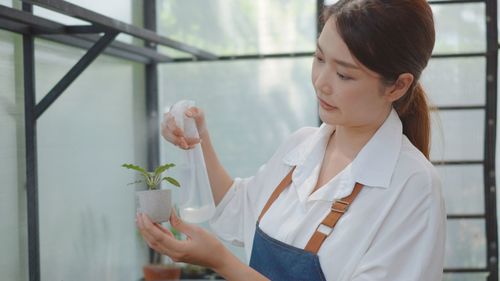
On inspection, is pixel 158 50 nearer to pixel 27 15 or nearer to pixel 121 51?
pixel 121 51

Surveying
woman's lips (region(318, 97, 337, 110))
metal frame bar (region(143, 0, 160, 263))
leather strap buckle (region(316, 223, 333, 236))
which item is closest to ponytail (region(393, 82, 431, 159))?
woman's lips (region(318, 97, 337, 110))

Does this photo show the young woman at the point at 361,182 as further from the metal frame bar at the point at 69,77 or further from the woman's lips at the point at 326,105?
the metal frame bar at the point at 69,77

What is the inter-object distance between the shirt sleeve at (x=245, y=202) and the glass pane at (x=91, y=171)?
1.03 meters

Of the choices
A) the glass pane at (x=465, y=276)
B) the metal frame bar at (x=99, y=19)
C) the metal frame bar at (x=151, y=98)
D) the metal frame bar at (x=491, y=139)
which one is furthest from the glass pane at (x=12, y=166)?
the metal frame bar at (x=491, y=139)

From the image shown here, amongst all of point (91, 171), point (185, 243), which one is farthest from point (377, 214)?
point (91, 171)

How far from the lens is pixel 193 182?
2.05m

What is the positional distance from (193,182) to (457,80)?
255 centimetres

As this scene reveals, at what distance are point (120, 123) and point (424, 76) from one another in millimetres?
1675

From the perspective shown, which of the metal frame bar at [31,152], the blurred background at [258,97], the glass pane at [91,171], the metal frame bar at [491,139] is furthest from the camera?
the metal frame bar at [491,139]

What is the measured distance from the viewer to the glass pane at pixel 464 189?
4223 mm

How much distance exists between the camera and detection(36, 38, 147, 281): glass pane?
310cm

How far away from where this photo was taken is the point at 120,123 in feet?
12.9

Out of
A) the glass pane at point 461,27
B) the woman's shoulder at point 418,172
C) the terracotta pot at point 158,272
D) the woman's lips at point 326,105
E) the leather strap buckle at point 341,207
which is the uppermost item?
the glass pane at point 461,27

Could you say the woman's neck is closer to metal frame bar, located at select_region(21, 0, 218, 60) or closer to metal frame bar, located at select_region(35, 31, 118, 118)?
metal frame bar, located at select_region(21, 0, 218, 60)
